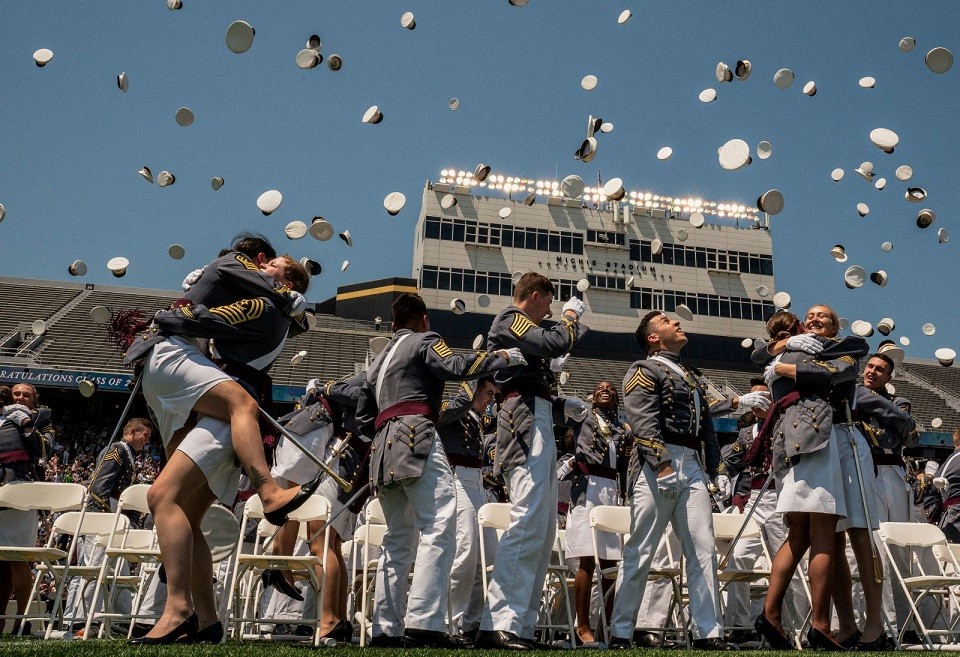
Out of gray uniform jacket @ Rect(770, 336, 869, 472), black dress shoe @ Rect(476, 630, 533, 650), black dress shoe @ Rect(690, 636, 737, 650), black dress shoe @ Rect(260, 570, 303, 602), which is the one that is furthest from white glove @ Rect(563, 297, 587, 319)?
black dress shoe @ Rect(260, 570, 303, 602)

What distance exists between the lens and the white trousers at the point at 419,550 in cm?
432

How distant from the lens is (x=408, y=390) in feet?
15.5

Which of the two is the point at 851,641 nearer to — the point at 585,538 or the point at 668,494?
the point at 668,494

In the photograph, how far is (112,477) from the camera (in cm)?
873

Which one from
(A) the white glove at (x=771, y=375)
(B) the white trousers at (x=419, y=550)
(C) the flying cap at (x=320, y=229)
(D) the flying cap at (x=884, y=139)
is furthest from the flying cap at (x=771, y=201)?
(B) the white trousers at (x=419, y=550)

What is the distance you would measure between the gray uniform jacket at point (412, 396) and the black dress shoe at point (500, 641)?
92 cm

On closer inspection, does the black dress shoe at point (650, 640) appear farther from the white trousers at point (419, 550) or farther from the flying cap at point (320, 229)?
the flying cap at point (320, 229)

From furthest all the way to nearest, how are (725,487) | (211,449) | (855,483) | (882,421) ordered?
(725,487) → (882,421) → (855,483) → (211,449)

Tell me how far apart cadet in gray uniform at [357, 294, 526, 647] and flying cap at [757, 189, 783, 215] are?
5.07 metres

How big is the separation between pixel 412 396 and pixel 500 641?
4.40 feet

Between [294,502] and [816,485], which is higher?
[816,485]

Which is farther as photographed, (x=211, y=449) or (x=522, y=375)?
(x=522, y=375)

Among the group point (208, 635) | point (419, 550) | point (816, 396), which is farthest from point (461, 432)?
point (208, 635)

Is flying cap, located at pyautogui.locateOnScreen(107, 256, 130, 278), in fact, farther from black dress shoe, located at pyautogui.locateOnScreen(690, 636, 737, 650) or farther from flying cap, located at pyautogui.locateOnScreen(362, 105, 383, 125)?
black dress shoe, located at pyautogui.locateOnScreen(690, 636, 737, 650)
